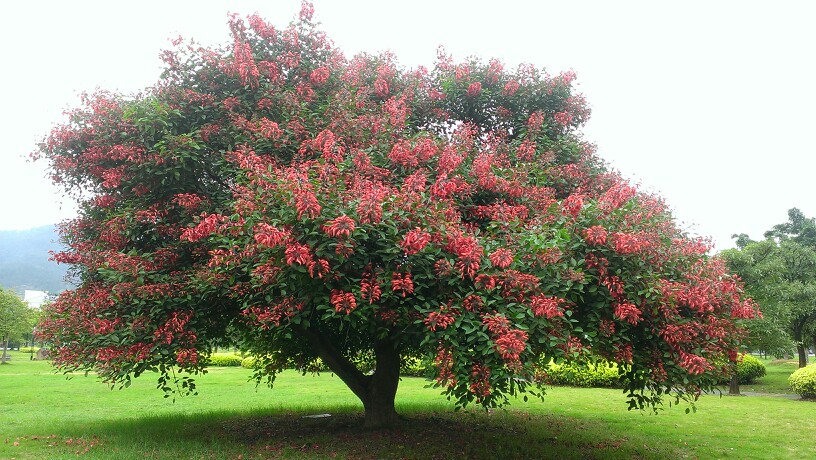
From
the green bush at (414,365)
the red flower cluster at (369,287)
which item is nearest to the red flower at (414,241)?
the red flower cluster at (369,287)

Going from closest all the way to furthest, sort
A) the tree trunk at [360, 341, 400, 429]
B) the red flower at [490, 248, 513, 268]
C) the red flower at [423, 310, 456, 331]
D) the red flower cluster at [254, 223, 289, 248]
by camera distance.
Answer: the red flower cluster at [254, 223, 289, 248], the red flower at [423, 310, 456, 331], the red flower at [490, 248, 513, 268], the tree trunk at [360, 341, 400, 429]

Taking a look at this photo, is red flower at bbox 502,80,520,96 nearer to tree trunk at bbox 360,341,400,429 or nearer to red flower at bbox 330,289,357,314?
tree trunk at bbox 360,341,400,429

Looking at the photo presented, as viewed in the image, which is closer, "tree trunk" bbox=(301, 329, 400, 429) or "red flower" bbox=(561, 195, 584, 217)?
"red flower" bbox=(561, 195, 584, 217)

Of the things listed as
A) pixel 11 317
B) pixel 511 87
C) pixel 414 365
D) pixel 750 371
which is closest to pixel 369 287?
pixel 511 87

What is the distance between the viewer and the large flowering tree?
587 cm

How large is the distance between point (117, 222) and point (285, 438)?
4.66 meters

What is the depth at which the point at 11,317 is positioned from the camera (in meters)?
36.2

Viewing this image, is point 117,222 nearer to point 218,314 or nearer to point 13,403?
point 218,314

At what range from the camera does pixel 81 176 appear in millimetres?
8969

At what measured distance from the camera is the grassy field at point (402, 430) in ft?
29.7

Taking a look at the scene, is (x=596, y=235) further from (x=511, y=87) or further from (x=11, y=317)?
(x=11, y=317)

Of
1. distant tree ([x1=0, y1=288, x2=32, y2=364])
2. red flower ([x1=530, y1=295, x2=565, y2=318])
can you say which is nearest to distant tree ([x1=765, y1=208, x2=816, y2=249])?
red flower ([x1=530, y1=295, x2=565, y2=318])

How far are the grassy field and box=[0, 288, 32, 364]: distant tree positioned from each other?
849 inches

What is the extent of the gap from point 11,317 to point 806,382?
41.0 m
